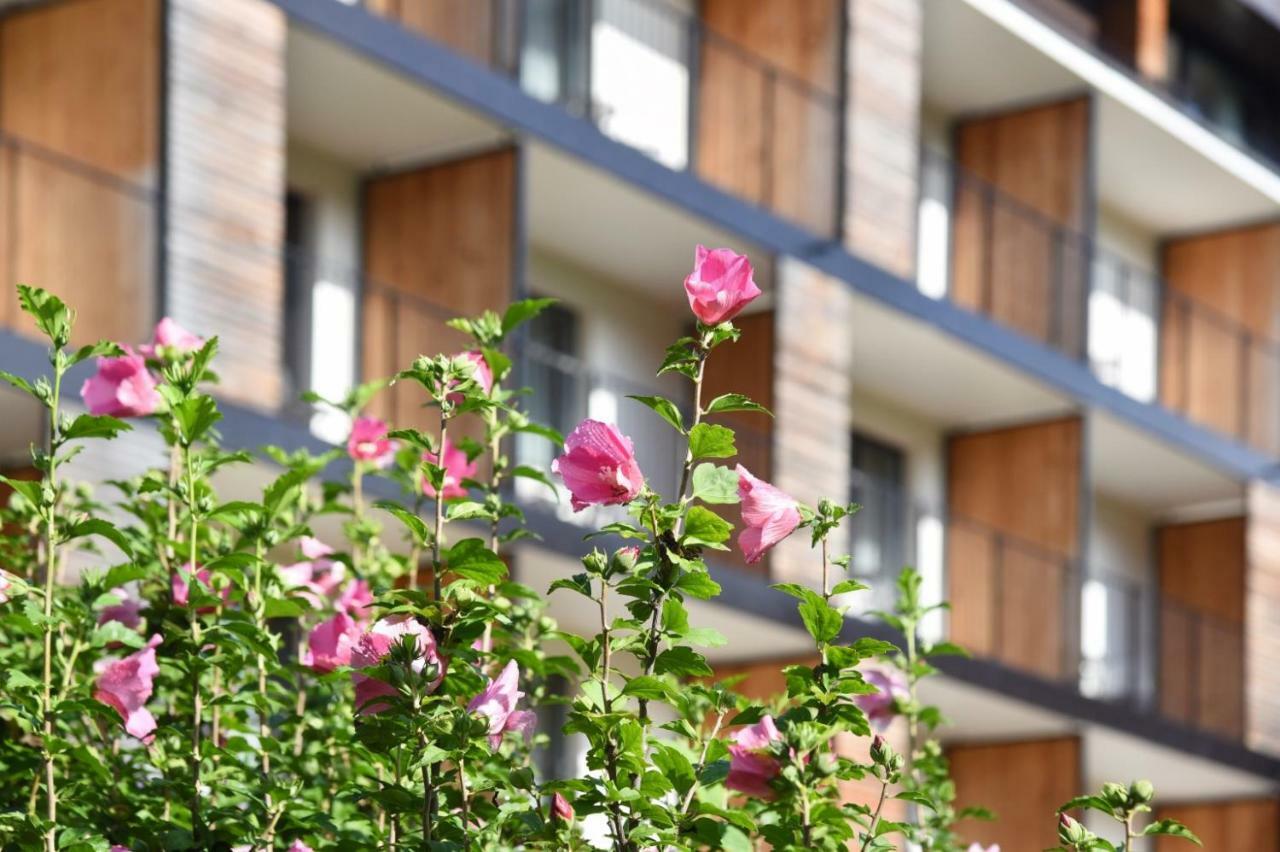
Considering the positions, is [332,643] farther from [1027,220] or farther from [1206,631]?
[1206,631]

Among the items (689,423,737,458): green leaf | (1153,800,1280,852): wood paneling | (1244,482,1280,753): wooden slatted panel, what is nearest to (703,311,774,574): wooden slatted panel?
(1244,482,1280,753): wooden slatted panel

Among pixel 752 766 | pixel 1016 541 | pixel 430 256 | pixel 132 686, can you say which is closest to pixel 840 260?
pixel 1016 541

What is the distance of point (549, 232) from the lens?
18.8 meters

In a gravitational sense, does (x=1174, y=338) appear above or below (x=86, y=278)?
above

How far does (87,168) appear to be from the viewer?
13.6 metres

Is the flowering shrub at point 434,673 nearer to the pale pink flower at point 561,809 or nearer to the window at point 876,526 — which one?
the pale pink flower at point 561,809

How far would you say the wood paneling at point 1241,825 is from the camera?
82.6 ft

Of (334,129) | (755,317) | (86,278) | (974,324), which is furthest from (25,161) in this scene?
(974,324)

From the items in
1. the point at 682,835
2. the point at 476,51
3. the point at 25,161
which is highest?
the point at 476,51

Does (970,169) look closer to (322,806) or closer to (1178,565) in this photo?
(1178,565)

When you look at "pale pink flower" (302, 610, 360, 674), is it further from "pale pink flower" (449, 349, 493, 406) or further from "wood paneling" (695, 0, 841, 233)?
"wood paneling" (695, 0, 841, 233)

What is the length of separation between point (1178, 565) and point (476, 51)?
12243mm

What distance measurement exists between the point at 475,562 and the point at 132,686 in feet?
3.35

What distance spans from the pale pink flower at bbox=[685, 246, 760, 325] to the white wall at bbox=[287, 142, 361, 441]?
11910mm
